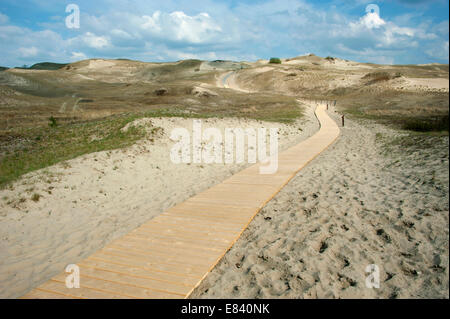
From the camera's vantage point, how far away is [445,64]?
3.07 m

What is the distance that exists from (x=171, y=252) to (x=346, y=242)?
326 centimetres

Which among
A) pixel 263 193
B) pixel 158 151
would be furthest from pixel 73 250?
pixel 158 151

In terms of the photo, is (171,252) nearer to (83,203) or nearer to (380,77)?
(83,203)

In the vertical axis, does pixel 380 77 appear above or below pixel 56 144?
above

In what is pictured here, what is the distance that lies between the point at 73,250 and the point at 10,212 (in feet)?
10.1

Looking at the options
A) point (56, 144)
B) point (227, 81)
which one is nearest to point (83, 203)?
point (56, 144)

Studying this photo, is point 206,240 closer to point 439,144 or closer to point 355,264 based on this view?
point 355,264

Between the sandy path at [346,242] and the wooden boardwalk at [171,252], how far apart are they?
273 millimetres

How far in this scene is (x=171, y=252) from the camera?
5.06 metres

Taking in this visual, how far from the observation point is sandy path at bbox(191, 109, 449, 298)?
4.14 meters

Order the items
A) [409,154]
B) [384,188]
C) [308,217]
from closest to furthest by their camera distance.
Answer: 1. [308,217]
2. [384,188]
3. [409,154]

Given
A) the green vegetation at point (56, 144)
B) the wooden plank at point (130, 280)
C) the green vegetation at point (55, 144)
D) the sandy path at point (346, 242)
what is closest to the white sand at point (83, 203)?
the green vegetation at point (55, 144)

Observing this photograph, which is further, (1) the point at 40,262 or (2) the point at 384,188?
(2) the point at 384,188

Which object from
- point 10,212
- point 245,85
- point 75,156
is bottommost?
point 10,212
